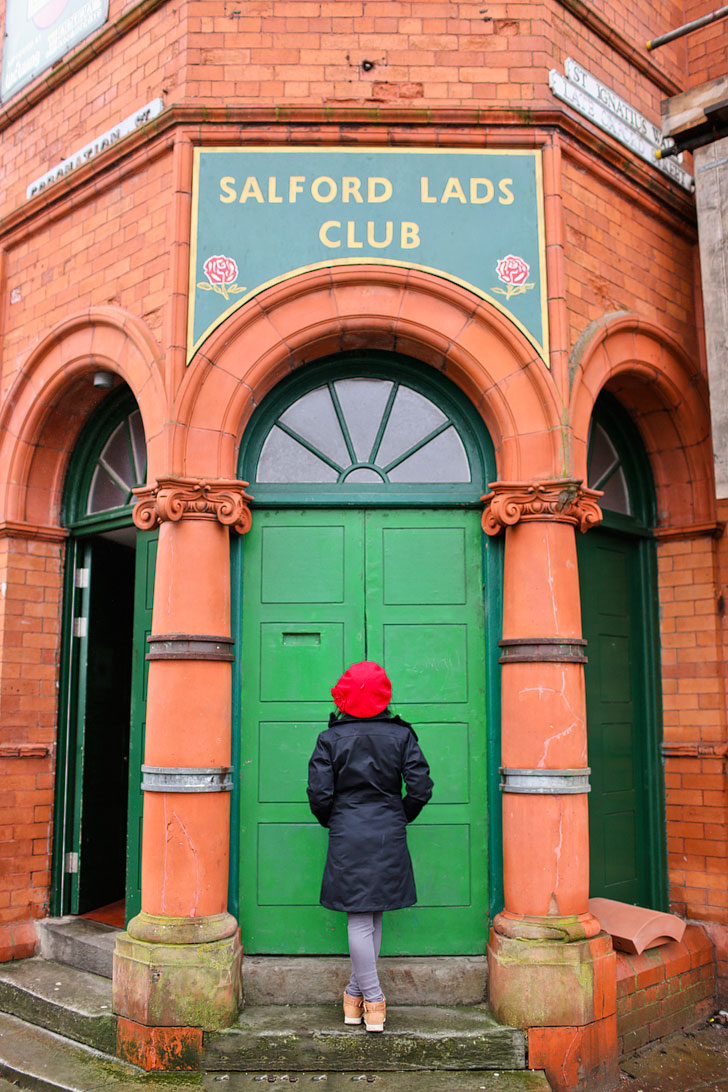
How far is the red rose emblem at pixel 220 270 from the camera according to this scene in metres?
5.14

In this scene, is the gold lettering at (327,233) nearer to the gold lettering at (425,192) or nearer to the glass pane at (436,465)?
the gold lettering at (425,192)

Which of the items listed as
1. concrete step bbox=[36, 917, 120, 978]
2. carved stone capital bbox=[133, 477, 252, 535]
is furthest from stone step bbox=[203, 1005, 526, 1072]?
carved stone capital bbox=[133, 477, 252, 535]

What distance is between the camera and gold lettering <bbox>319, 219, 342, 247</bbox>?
520 centimetres

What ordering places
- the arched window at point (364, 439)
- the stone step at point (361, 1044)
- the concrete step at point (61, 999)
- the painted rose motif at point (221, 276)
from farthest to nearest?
the arched window at point (364, 439) → the painted rose motif at point (221, 276) → the concrete step at point (61, 999) → the stone step at point (361, 1044)

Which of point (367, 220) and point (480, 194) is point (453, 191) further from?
point (367, 220)

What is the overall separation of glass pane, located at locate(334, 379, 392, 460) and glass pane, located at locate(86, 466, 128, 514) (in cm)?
177

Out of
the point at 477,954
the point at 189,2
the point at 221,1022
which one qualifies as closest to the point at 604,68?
the point at 189,2

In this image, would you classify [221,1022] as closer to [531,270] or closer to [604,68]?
[531,270]

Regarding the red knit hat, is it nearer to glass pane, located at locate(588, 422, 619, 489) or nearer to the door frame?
the door frame

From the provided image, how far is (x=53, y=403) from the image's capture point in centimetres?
613

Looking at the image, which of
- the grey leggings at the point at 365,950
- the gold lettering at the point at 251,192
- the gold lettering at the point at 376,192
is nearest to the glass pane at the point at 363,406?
the gold lettering at the point at 376,192

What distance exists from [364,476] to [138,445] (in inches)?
70.7

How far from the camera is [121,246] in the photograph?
18.4 feet

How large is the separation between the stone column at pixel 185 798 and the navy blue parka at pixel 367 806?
663 millimetres
